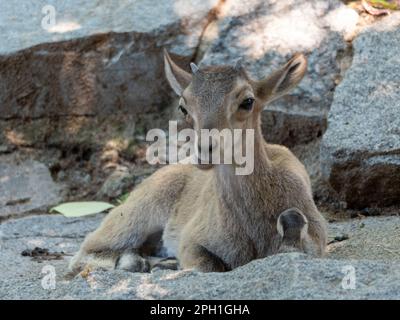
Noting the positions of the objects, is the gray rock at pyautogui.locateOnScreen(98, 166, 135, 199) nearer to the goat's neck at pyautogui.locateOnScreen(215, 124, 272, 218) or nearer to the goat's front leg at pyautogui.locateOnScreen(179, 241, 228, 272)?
the goat's front leg at pyautogui.locateOnScreen(179, 241, 228, 272)

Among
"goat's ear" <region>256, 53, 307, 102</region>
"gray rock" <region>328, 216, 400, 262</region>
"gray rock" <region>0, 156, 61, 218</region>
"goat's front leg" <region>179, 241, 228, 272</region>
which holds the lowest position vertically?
"goat's front leg" <region>179, 241, 228, 272</region>

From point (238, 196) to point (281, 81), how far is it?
104 centimetres

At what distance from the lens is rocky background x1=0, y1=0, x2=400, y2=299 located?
9.36 meters

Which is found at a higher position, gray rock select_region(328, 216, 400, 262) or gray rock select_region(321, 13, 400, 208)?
gray rock select_region(321, 13, 400, 208)

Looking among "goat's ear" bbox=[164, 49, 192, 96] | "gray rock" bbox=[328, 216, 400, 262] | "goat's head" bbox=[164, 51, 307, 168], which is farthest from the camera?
"goat's ear" bbox=[164, 49, 192, 96]

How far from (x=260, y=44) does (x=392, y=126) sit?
2536 millimetres

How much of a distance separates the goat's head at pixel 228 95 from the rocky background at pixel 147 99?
1834 mm

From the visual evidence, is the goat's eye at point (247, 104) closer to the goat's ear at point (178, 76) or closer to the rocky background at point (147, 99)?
the goat's ear at point (178, 76)

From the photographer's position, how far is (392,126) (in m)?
9.27

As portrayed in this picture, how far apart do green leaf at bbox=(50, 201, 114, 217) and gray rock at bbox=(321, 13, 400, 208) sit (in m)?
2.74

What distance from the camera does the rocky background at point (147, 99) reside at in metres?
9.36

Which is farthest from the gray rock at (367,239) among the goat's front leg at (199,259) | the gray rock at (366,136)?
the goat's front leg at (199,259)

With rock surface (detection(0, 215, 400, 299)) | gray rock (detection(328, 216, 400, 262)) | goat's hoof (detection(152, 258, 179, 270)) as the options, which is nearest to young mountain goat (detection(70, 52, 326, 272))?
goat's hoof (detection(152, 258, 179, 270))

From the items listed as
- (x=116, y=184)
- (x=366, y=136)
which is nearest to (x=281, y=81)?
(x=366, y=136)
